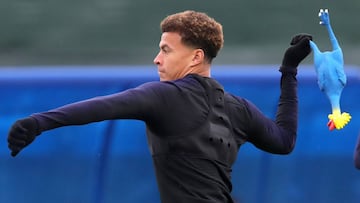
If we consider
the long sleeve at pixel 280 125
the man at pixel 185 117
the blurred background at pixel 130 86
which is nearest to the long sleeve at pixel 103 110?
the man at pixel 185 117

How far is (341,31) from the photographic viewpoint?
407 centimetres

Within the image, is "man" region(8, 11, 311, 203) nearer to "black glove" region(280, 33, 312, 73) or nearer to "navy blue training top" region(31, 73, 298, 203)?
"navy blue training top" region(31, 73, 298, 203)

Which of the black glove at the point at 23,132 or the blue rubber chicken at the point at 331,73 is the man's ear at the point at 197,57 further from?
the black glove at the point at 23,132

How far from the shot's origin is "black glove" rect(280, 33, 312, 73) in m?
2.66

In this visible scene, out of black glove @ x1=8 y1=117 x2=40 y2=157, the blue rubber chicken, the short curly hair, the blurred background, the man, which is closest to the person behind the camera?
black glove @ x1=8 y1=117 x2=40 y2=157

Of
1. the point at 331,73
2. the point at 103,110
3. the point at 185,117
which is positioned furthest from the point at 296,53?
the point at 103,110

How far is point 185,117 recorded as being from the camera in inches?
89.7

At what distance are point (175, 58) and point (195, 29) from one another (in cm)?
11

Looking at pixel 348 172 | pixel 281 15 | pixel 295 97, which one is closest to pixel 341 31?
pixel 281 15

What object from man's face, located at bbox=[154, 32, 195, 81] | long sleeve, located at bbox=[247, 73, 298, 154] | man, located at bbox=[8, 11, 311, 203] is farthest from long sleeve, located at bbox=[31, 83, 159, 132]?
long sleeve, located at bbox=[247, 73, 298, 154]

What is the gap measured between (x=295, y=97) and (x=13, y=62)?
194cm

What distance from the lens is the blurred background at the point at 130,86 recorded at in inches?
155

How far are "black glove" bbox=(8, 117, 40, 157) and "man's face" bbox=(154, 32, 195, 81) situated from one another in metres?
0.54

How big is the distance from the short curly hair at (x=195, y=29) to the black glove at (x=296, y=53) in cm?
34
